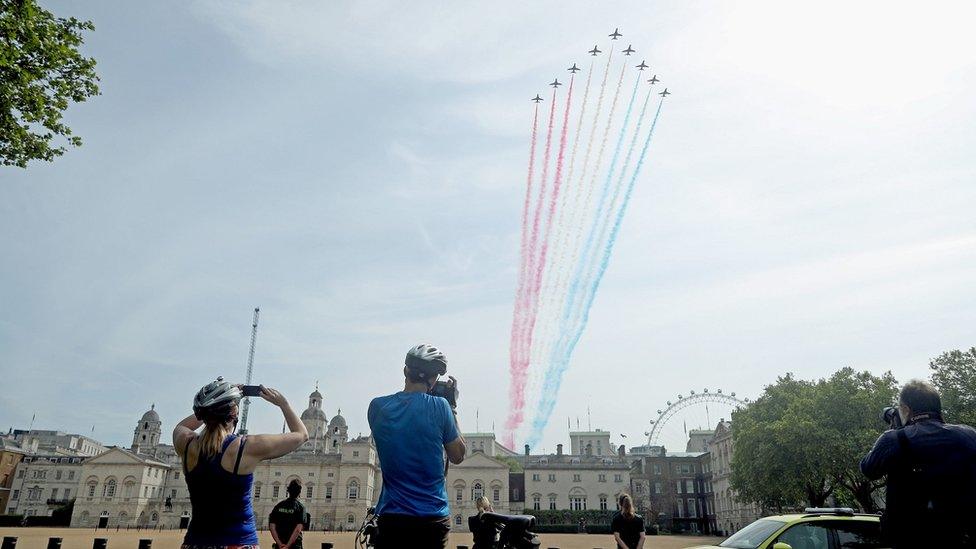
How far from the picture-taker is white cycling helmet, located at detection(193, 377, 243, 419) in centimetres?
396

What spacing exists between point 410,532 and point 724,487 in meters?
92.6

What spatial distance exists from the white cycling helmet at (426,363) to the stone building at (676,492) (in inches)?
3854

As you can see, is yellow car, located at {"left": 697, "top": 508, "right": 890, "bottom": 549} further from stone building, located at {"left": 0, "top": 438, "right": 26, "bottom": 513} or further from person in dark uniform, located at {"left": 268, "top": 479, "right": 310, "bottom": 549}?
stone building, located at {"left": 0, "top": 438, "right": 26, "bottom": 513}

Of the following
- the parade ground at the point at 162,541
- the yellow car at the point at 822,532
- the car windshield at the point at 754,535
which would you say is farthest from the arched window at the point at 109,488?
the yellow car at the point at 822,532

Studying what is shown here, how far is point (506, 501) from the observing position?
3499 inches

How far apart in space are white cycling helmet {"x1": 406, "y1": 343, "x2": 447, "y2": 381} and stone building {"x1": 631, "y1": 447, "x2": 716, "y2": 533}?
97898mm

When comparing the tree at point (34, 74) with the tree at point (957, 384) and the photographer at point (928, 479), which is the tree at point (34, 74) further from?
the tree at point (957, 384)

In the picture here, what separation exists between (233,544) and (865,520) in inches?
334

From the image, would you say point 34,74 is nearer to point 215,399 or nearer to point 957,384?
point 215,399

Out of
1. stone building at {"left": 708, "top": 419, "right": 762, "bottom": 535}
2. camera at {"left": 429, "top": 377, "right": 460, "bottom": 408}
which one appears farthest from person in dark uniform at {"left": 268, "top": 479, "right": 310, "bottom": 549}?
stone building at {"left": 708, "top": 419, "right": 762, "bottom": 535}

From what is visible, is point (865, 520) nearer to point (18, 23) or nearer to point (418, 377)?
point (418, 377)

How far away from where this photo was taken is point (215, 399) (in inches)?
158

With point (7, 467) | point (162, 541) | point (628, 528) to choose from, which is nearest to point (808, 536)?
point (628, 528)

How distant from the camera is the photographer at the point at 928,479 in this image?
4305mm
